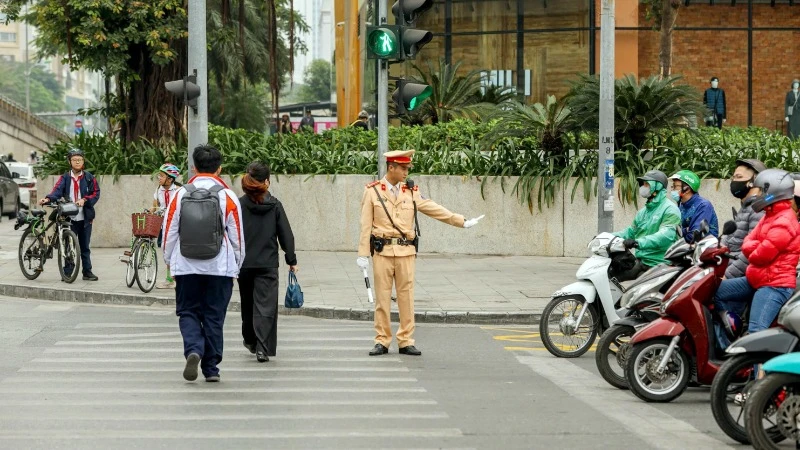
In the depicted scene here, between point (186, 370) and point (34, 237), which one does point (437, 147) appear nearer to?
point (34, 237)

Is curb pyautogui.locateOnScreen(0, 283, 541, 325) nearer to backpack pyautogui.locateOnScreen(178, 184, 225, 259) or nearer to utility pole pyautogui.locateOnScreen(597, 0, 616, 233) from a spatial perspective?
utility pole pyautogui.locateOnScreen(597, 0, 616, 233)

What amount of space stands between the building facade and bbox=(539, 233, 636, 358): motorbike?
2194 cm

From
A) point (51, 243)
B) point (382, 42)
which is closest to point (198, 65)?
point (382, 42)

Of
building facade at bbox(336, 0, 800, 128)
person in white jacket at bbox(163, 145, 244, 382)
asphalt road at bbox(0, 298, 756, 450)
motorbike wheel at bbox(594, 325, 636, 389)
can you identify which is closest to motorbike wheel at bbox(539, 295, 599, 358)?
asphalt road at bbox(0, 298, 756, 450)

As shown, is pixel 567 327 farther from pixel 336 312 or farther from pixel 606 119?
pixel 606 119

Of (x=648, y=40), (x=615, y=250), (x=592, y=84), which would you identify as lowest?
(x=615, y=250)

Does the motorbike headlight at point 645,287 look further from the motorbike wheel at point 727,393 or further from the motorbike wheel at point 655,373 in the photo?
the motorbike wheel at point 727,393

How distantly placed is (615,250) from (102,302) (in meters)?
7.15

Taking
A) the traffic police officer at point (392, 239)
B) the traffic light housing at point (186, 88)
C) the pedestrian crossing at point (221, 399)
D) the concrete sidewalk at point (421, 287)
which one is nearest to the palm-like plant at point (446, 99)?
the concrete sidewalk at point (421, 287)

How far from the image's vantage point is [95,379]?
10.2 m

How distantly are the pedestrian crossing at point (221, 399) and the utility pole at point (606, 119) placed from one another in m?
4.45

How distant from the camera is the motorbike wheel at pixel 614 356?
995 cm

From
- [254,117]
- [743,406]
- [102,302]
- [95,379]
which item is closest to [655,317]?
[743,406]

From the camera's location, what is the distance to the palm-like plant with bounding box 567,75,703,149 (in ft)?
65.6
